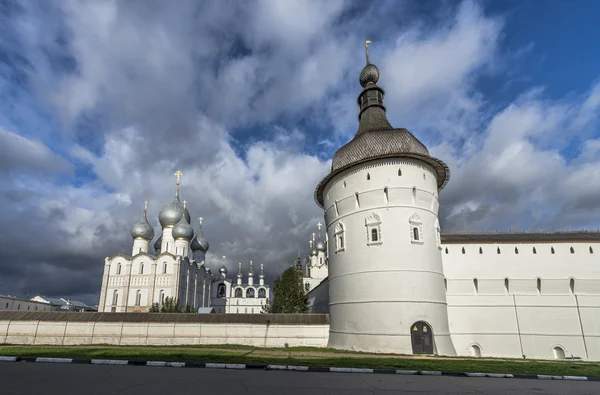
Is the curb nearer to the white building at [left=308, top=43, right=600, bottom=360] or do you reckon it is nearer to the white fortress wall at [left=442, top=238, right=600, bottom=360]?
the white building at [left=308, top=43, right=600, bottom=360]

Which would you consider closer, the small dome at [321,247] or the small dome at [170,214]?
the small dome at [170,214]

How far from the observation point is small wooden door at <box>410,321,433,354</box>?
1647 cm

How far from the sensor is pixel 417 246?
17812 millimetres

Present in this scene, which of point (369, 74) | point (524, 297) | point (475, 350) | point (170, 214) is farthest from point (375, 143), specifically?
point (170, 214)

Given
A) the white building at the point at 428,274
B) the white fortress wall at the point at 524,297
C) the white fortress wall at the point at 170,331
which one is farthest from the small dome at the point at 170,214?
the white fortress wall at the point at 524,297

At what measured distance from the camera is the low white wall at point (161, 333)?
20.2 m

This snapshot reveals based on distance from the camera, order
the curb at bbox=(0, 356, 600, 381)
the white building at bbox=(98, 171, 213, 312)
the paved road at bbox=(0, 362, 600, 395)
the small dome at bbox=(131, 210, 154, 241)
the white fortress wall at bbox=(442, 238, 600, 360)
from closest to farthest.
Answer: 1. the paved road at bbox=(0, 362, 600, 395)
2. the curb at bbox=(0, 356, 600, 381)
3. the white fortress wall at bbox=(442, 238, 600, 360)
4. the white building at bbox=(98, 171, 213, 312)
5. the small dome at bbox=(131, 210, 154, 241)

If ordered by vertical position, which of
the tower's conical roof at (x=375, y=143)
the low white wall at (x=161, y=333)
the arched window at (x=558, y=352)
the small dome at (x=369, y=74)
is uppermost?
the small dome at (x=369, y=74)

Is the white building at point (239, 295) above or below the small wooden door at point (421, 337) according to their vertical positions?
above

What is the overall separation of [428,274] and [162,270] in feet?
107

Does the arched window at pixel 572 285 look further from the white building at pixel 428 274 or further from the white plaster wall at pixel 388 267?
the white plaster wall at pixel 388 267

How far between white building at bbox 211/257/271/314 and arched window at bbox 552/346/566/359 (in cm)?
5609

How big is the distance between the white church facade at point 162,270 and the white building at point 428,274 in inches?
1043

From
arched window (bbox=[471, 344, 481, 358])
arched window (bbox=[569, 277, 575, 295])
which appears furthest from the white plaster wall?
arched window (bbox=[569, 277, 575, 295])
